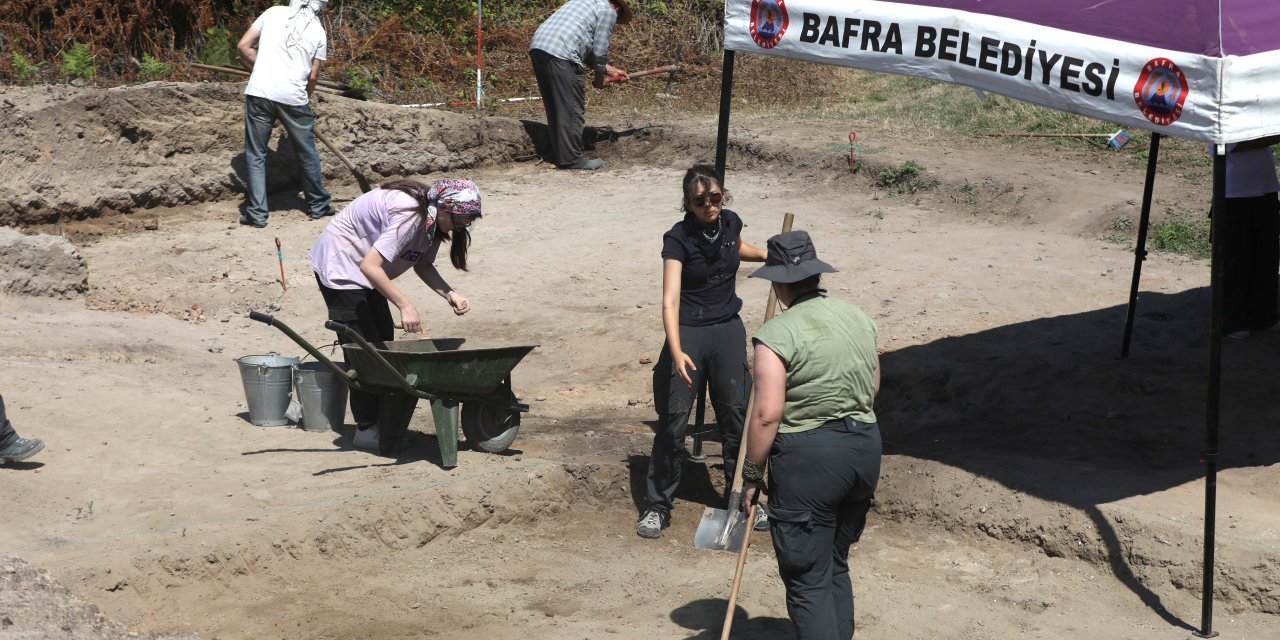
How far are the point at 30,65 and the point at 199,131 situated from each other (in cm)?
268

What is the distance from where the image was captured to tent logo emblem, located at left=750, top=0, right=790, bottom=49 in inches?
244

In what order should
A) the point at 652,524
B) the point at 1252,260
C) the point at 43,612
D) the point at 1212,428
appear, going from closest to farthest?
the point at 43,612
the point at 1212,428
the point at 652,524
the point at 1252,260

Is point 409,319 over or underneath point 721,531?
over

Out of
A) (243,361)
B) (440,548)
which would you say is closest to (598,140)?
(243,361)

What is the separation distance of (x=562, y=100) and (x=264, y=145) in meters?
3.16

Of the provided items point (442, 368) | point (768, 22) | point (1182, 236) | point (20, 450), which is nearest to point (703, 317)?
point (442, 368)

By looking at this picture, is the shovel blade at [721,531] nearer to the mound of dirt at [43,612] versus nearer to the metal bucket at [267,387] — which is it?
the mound of dirt at [43,612]

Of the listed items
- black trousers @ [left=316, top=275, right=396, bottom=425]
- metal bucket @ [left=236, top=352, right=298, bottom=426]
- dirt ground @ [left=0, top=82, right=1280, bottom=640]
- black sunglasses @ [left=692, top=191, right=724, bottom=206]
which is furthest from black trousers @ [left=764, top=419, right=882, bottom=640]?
metal bucket @ [left=236, top=352, right=298, bottom=426]

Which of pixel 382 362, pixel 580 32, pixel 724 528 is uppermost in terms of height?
pixel 580 32

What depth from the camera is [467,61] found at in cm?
1598

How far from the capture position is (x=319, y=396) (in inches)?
273

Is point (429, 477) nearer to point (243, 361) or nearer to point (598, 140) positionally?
point (243, 361)

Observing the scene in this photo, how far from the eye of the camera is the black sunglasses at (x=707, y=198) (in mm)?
5696

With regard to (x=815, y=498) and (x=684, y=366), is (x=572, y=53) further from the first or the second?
(x=815, y=498)
